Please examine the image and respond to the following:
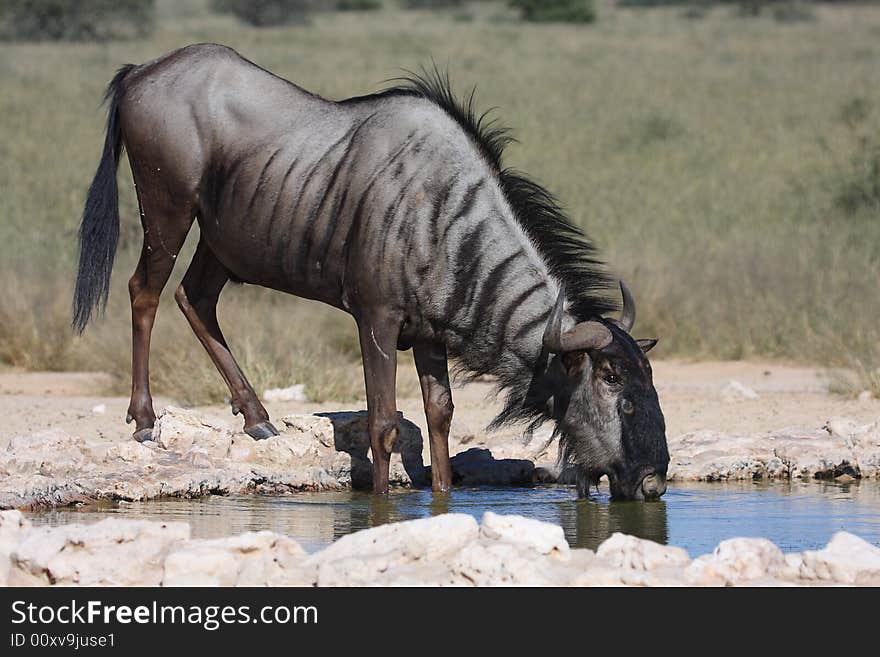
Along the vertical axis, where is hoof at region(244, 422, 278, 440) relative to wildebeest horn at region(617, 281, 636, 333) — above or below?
below

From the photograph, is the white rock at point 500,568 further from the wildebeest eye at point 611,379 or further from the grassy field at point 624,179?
the grassy field at point 624,179

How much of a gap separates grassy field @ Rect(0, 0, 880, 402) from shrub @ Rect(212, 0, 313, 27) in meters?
8.99

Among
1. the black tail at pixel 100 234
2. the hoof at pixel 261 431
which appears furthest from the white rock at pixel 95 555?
the black tail at pixel 100 234

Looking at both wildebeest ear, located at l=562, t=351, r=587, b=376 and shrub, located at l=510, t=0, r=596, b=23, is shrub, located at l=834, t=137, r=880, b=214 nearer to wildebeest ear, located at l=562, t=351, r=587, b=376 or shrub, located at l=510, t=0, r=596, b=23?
wildebeest ear, located at l=562, t=351, r=587, b=376

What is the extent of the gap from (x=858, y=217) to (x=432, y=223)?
10463mm

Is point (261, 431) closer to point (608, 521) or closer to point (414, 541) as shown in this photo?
point (608, 521)

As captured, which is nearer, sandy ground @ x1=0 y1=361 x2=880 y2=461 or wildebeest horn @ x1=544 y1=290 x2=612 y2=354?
wildebeest horn @ x1=544 y1=290 x2=612 y2=354

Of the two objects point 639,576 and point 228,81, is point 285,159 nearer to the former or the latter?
point 228,81

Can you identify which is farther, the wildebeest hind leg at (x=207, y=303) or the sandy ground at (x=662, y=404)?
the sandy ground at (x=662, y=404)

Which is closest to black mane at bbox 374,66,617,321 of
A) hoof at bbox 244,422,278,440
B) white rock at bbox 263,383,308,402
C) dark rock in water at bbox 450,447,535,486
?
dark rock in water at bbox 450,447,535,486

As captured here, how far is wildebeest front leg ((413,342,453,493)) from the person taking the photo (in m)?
7.87

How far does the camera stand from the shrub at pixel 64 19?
4047 centimetres

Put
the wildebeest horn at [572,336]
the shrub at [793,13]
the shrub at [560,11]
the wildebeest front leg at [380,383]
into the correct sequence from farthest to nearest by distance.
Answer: the shrub at [793,13] → the shrub at [560,11] → the wildebeest front leg at [380,383] → the wildebeest horn at [572,336]
